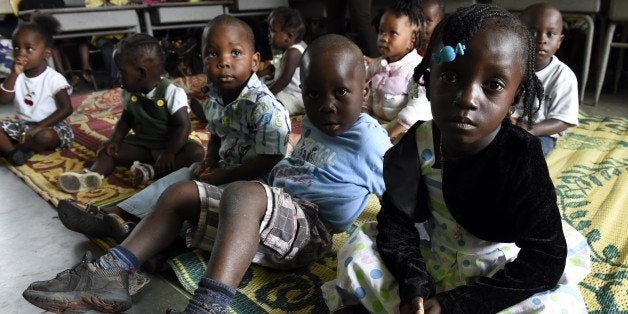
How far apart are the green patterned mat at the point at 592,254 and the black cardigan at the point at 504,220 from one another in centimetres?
33

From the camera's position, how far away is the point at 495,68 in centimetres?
68

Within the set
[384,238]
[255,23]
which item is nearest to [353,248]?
[384,238]

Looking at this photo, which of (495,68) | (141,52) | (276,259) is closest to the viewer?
(495,68)

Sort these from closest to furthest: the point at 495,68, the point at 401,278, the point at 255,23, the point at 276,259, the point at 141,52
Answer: the point at 495,68 < the point at 401,278 < the point at 276,259 < the point at 141,52 < the point at 255,23

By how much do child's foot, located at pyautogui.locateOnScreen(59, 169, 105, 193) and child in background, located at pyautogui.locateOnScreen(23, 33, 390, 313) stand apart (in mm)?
838

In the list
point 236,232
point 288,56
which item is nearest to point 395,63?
point 288,56

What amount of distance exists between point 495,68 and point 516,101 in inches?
4.5

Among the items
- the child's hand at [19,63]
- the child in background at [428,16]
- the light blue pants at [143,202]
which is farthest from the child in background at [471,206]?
the child's hand at [19,63]

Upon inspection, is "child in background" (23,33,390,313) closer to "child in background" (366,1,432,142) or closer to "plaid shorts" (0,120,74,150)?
"child in background" (366,1,432,142)

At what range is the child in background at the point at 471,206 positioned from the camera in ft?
2.27

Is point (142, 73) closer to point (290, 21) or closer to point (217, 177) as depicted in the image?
point (217, 177)

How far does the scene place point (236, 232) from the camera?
92 centimetres

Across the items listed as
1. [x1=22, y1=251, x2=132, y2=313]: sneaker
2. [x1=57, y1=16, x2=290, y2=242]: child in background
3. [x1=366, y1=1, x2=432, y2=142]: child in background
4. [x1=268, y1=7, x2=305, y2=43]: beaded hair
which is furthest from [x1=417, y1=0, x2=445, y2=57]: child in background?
[x1=22, y1=251, x2=132, y2=313]: sneaker

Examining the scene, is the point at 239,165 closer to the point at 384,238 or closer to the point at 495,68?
the point at 384,238
